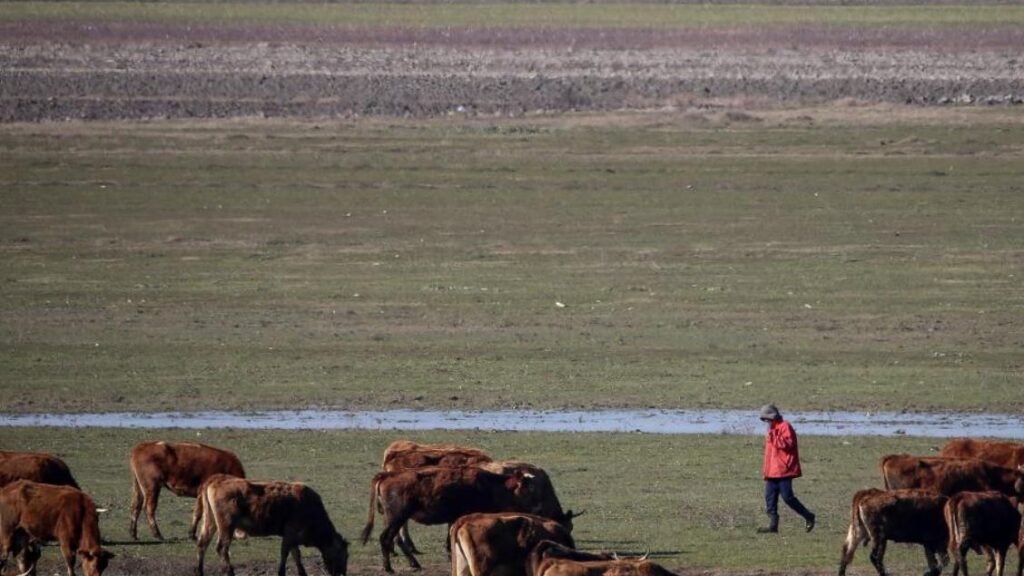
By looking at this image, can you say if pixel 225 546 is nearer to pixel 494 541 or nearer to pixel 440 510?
pixel 440 510

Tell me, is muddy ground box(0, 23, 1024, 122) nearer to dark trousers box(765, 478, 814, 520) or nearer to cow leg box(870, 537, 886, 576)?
dark trousers box(765, 478, 814, 520)

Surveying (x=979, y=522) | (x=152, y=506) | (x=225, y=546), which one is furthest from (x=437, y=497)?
(x=979, y=522)

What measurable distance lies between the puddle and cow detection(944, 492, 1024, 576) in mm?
5773

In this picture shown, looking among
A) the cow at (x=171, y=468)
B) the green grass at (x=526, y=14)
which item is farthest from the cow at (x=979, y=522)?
the green grass at (x=526, y=14)

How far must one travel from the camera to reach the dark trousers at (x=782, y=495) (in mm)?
17031

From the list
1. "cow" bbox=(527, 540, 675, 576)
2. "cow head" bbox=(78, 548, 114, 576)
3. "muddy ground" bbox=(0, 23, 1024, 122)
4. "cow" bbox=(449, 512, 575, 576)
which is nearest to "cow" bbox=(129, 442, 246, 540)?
"cow head" bbox=(78, 548, 114, 576)

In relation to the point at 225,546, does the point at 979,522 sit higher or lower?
higher

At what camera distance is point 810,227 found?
118 feet

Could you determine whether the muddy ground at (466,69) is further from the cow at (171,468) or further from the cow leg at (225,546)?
the cow leg at (225,546)

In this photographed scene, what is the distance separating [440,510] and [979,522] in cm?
445

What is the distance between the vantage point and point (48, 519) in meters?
15.0

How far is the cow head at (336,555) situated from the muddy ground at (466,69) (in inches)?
1404

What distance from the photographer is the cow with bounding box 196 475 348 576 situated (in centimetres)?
1534

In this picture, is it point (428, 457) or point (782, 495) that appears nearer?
point (428, 457)
